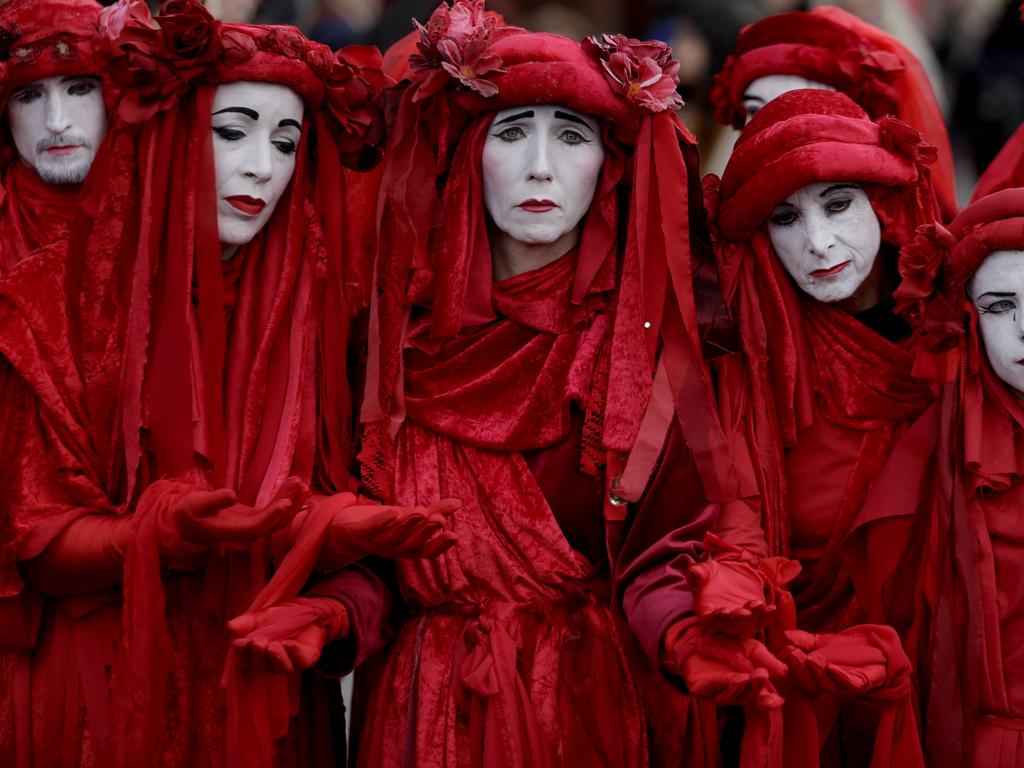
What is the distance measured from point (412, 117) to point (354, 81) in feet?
0.48

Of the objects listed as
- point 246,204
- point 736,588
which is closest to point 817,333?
point 736,588

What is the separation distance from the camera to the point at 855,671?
10.0 ft

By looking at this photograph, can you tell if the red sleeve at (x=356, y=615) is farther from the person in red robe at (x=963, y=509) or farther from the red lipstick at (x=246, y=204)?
the person in red robe at (x=963, y=509)

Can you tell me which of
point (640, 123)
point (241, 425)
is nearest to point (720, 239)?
point (640, 123)

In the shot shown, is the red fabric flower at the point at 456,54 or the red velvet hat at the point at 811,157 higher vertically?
the red fabric flower at the point at 456,54

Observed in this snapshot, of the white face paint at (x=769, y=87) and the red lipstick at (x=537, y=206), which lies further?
the white face paint at (x=769, y=87)

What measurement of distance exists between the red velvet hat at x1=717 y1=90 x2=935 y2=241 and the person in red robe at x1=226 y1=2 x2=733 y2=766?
125 millimetres

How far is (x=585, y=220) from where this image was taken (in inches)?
139

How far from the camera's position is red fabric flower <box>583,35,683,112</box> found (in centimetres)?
342

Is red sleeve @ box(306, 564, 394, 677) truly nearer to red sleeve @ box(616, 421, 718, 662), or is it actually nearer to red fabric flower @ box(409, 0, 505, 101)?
red sleeve @ box(616, 421, 718, 662)

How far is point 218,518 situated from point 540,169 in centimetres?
96

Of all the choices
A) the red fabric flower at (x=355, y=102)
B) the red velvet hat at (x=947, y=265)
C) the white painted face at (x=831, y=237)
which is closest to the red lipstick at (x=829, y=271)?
the white painted face at (x=831, y=237)

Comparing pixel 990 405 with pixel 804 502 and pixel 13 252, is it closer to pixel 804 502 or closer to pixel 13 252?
pixel 804 502

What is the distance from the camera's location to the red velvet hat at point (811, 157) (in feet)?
11.5
